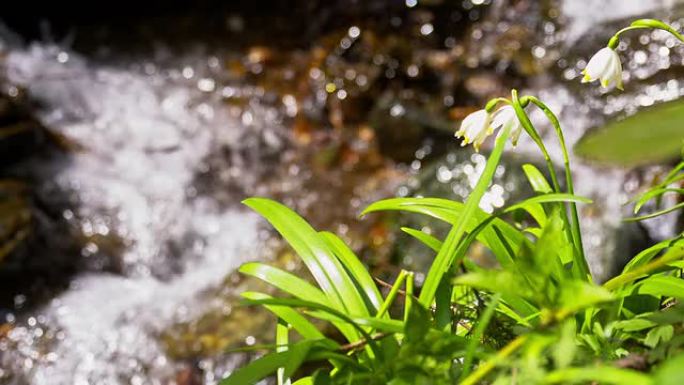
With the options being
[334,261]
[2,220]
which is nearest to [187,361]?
[2,220]

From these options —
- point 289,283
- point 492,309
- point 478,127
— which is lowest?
point 289,283

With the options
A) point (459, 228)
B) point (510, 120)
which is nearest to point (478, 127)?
point (510, 120)

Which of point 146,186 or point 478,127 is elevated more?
point 478,127

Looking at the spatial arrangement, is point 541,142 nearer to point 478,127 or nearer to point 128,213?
point 478,127

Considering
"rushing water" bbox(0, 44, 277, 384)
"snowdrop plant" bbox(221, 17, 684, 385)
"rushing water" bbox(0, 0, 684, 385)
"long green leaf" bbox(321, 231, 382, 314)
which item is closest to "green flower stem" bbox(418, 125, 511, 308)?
"snowdrop plant" bbox(221, 17, 684, 385)

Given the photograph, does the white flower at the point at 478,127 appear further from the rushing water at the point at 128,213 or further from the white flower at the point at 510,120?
the rushing water at the point at 128,213

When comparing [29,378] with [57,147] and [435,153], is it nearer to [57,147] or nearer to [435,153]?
[57,147]

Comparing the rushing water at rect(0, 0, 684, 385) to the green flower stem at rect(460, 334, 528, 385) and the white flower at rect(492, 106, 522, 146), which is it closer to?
the white flower at rect(492, 106, 522, 146)

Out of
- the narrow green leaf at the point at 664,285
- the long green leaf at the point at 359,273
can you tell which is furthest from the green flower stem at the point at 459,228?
the narrow green leaf at the point at 664,285
